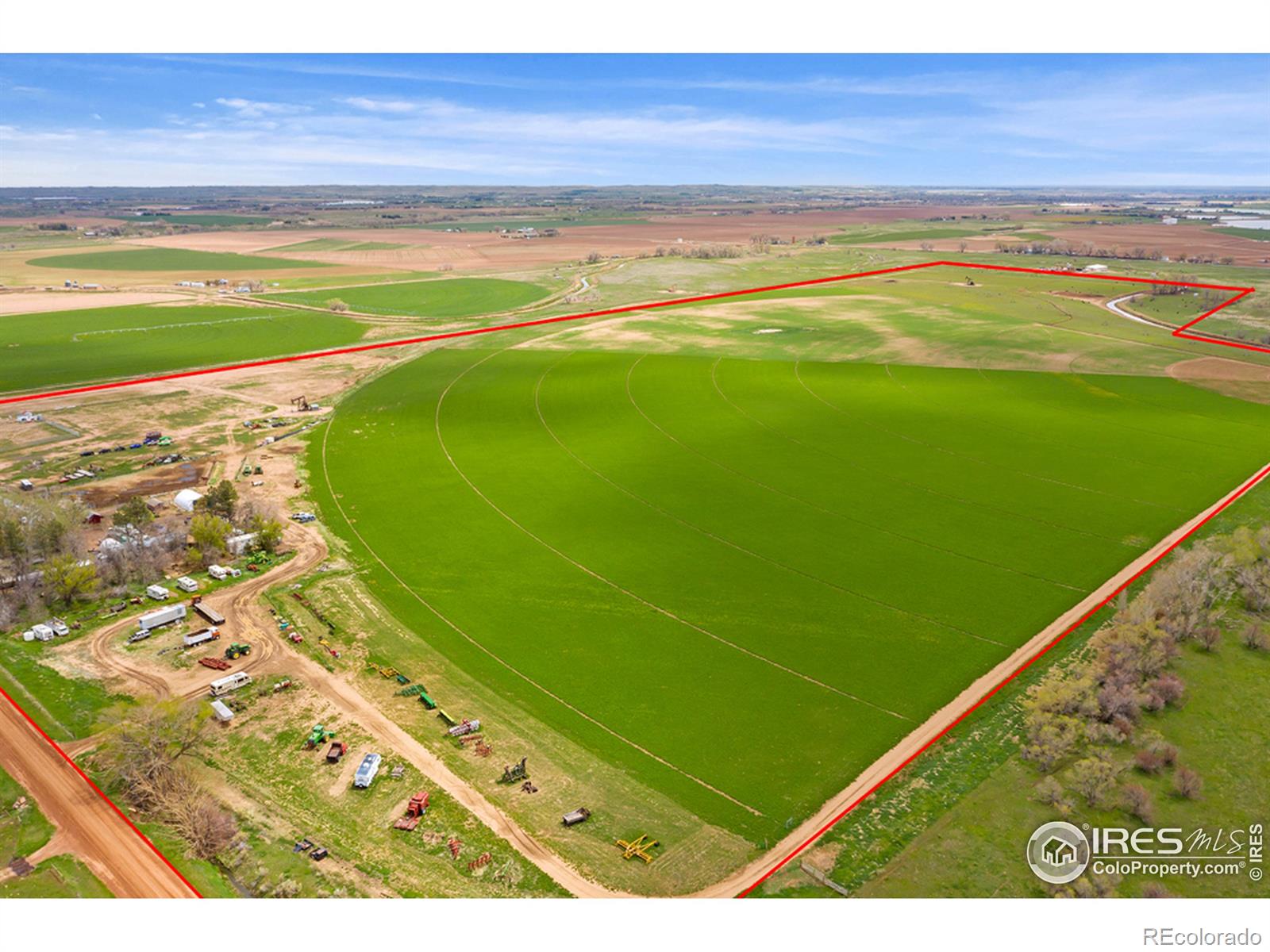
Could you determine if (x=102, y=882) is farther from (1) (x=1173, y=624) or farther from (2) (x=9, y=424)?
(2) (x=9, y=424)

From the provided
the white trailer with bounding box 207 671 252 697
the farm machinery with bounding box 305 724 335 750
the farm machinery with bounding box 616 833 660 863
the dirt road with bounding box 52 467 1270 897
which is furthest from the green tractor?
the farm machinery with bounding box 616 833 660 863

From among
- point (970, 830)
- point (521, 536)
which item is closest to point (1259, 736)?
point (970, 830)

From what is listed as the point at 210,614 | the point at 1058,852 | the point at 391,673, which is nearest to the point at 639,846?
the point at 1058,852

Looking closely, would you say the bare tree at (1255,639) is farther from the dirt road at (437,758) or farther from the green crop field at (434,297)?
the green crop field at (434,297)

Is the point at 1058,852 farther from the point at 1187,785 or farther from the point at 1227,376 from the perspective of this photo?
the point at 1227,376

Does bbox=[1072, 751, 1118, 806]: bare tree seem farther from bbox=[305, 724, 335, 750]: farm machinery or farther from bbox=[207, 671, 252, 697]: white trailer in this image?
Result: bbox=[207, 671, 252, 697]: white trailer
